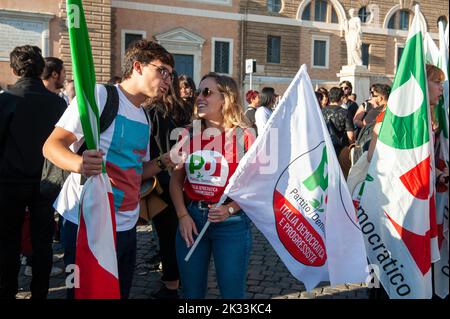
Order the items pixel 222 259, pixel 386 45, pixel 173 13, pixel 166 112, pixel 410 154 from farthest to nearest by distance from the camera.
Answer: pixel 386 45 < pixel 173 13 < pixel 166 112 < pixel 410 154 < pixel 222 259

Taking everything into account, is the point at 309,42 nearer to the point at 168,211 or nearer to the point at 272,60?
the point at 272,60

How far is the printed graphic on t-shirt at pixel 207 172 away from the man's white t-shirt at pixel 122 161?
30cm

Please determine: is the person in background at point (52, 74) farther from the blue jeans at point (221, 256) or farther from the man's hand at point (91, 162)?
the man's hand at point (91, 162)

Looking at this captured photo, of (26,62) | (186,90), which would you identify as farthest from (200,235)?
(186,90)

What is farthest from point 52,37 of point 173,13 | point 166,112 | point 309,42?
point 166,112

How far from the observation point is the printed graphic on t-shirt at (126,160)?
2393 mm

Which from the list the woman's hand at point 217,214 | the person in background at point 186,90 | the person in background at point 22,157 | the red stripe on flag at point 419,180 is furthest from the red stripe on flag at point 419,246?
the person in background at point 22,157

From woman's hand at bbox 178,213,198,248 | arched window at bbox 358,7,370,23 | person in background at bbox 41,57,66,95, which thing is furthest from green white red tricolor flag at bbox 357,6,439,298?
arched window at bbox 358,7,370,23

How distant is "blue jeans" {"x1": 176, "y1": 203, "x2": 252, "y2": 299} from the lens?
263cm

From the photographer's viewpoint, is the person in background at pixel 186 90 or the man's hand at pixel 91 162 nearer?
the man's hand at pixel 91 162

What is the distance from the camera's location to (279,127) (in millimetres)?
2758

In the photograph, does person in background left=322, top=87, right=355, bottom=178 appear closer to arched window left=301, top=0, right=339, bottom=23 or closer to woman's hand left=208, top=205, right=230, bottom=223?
woman's hand left=208, top=205, right=230, bottom=223

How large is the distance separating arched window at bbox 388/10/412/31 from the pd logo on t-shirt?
3219 centimetres
